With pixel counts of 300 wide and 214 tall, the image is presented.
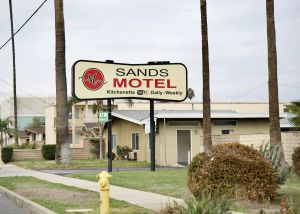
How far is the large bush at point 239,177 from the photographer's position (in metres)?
13.6

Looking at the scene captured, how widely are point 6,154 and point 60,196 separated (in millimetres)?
26294

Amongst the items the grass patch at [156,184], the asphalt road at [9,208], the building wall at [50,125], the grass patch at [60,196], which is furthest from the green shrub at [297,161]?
the building wall at [50,125]

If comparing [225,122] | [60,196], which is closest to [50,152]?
[225,122]

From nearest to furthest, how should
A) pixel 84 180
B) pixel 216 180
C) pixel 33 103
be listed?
pixel 216 180 → pixel 84 180 → pixel 33 103

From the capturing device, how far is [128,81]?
2844 cm

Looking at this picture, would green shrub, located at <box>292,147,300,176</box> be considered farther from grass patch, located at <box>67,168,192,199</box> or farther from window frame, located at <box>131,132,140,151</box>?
window frame, located at <box>131,132,140,151</box>

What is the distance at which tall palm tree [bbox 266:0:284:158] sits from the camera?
2119 cm

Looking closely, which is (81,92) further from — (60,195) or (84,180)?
(60,195)

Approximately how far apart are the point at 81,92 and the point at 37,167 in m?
8.15

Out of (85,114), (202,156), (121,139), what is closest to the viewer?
(202,156)

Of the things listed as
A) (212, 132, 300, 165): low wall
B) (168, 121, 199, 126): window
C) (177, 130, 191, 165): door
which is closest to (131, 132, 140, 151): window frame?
(177, 130, 191, 165): door

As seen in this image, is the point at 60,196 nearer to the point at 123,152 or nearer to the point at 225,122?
the point at 225,122

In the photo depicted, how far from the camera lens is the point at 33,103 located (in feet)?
447

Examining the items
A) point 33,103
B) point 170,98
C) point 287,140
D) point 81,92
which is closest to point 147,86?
A: point 170,98
